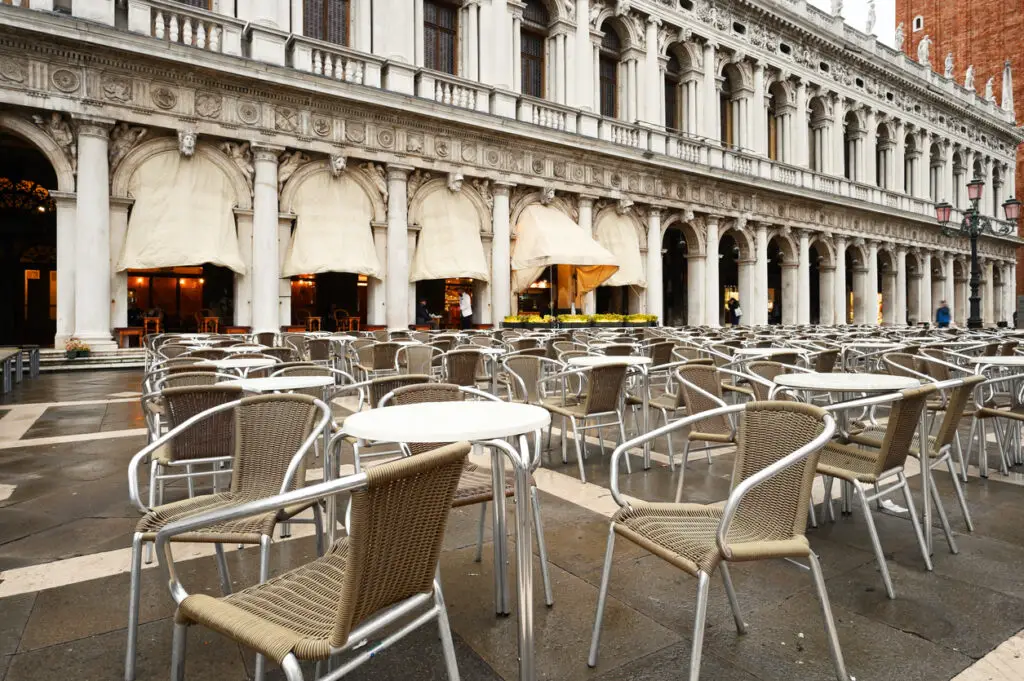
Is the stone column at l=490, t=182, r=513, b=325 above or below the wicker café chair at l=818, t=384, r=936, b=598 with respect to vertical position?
above

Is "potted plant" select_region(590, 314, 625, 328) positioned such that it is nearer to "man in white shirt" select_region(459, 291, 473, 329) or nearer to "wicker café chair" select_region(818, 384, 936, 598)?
"man in white shirt" select_region(459, 291, 473, 329)

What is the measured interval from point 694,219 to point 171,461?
71.3ft

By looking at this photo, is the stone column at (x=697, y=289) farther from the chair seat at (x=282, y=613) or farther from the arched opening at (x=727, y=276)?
the chair seat at (x=282, y=613)

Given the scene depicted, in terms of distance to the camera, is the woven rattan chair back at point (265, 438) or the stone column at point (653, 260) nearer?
the woven rattan chair back at point (265, 438)

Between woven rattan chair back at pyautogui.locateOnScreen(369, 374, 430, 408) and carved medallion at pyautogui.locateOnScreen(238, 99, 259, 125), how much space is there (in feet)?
39.7

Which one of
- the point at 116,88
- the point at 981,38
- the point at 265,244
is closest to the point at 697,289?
the point at 265,244

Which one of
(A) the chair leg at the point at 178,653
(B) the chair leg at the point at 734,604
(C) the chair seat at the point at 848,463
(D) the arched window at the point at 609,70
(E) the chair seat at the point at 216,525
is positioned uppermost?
(D) the arched window at the point at 609,70

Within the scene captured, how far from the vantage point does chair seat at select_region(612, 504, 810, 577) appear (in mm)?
1944

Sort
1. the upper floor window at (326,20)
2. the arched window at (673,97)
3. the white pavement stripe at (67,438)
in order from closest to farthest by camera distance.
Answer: the white pavement stripe at (67,438) < the upper floor window at (326,20) < the arched window at (673,97)

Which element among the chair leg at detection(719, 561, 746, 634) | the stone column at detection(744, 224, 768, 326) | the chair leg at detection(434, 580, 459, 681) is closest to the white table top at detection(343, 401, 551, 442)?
the chair leg at detection(434, 580, 459, 681)

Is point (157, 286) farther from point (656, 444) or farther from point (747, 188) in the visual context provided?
point (747, 188)

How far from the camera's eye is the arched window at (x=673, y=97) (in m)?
23.4

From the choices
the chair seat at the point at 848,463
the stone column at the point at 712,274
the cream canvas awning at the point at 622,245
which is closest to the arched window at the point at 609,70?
the cream canvas awning at the point at 622,245

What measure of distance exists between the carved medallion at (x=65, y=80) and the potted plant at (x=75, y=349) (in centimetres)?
495
